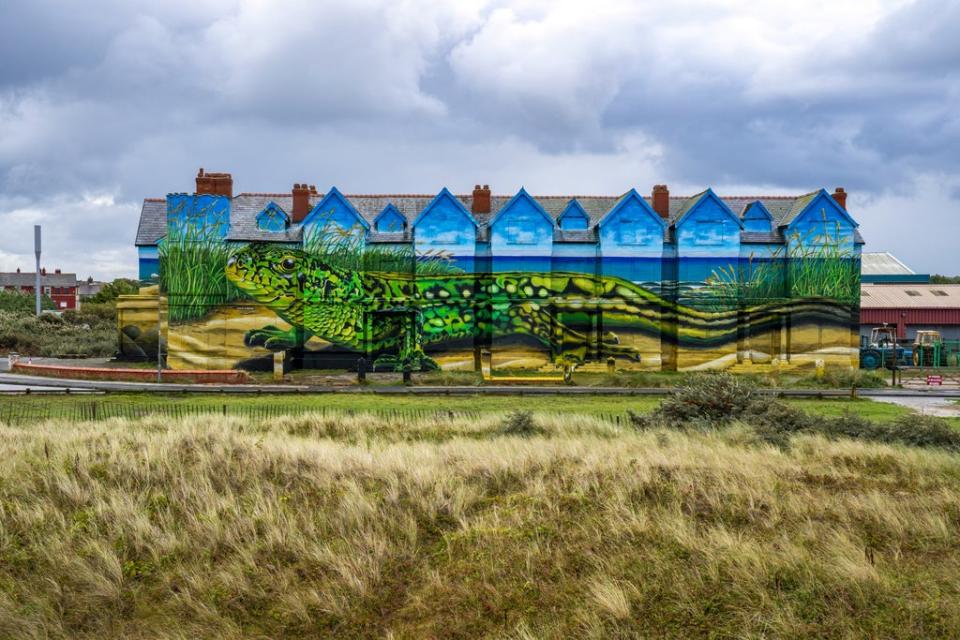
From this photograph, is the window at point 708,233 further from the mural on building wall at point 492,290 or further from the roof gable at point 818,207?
the roof gable at point 818,207

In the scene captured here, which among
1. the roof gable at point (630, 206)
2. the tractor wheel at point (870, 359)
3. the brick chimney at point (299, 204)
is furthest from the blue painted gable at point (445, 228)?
the tractor wheel at point (870, 359)

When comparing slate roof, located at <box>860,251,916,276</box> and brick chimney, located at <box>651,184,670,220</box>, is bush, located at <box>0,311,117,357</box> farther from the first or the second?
slate roof, located at <box>860,251,916,276</box>

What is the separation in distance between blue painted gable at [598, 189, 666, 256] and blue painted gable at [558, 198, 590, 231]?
1.05m

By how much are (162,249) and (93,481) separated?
30.2 meters

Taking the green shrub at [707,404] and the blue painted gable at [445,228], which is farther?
the blue painted gable at [445,228]

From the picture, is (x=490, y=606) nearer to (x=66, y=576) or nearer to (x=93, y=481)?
(x=66, y=576)

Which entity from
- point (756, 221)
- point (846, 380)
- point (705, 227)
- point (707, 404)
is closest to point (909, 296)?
point (756, 221)

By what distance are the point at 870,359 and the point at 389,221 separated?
2799 centimetres

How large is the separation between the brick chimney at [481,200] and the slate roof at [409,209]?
363 millimetres

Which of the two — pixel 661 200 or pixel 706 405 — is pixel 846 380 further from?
pixel 706 405

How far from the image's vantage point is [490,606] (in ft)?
26.9

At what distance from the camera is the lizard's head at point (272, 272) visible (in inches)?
1555

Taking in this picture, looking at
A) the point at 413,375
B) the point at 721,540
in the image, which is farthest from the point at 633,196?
the point at 721,540

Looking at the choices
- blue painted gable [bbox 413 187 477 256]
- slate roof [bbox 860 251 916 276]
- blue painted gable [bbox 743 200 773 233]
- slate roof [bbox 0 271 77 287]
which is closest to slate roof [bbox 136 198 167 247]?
blue painted gable [bbox 413 187 477 256]
